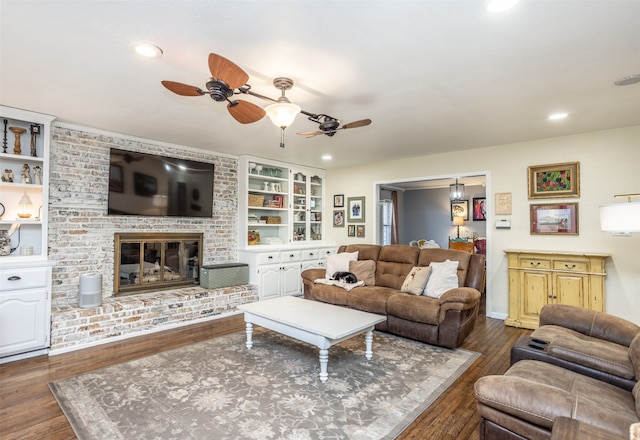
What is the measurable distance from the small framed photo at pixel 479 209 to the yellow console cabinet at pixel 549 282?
14.6ft

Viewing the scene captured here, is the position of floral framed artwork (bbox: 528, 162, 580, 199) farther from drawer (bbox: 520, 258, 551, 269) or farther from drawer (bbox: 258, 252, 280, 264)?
drawer (bbox: 258, 252, 280, 264)

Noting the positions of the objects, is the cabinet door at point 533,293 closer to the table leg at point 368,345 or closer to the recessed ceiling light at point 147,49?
the table leg at point 368,345

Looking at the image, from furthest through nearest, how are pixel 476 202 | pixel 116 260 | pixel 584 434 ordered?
pixel 476 202 → pixel 116 260 → pixel 584 434

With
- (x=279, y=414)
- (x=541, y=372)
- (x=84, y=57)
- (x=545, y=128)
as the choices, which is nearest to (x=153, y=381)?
(x=279, y=414)

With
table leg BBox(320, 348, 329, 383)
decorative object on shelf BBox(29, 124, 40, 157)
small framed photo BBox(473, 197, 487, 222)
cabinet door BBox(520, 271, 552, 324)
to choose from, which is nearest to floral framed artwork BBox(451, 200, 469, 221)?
small framed photo BBox(473, 197, 487, 222)

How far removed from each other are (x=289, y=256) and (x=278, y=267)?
319 millimetres

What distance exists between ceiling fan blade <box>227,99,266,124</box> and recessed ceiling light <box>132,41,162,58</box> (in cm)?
55

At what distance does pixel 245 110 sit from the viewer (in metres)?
2.44

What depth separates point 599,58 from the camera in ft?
7.47

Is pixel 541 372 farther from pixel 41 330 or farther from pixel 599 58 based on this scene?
pixel 41 330

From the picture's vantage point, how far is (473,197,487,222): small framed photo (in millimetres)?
8492

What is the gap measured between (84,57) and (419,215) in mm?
8568

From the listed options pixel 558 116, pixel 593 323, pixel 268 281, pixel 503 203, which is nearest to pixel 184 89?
pixel 593 323

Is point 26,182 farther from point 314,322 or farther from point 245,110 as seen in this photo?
point 314,322
